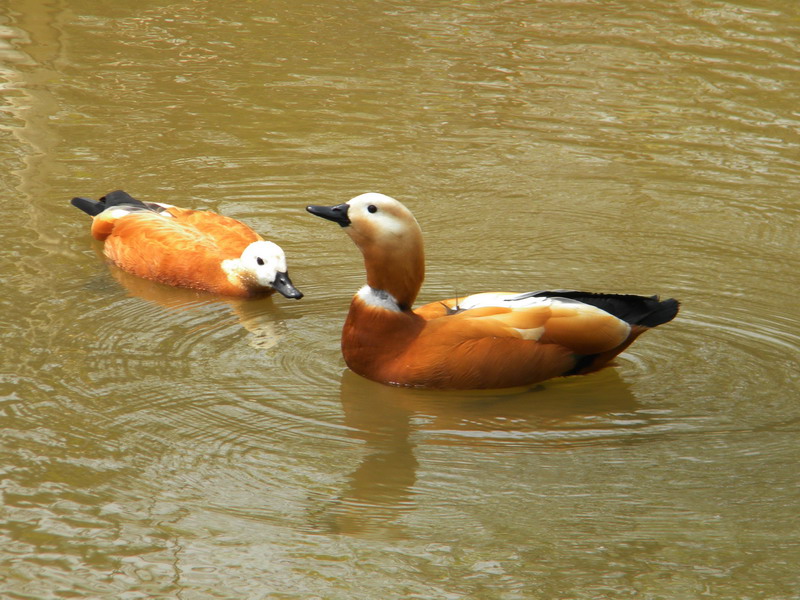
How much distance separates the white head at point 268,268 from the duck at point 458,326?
109cm

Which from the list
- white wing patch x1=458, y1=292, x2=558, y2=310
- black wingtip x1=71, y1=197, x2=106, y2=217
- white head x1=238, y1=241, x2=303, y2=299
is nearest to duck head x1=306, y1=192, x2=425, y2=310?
white wing patch x1=458, y1=292, x2=558, y2=310

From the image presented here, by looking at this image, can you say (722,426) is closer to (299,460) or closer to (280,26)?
(299,460)

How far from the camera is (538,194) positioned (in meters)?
9.13

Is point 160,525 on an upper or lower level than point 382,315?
lower

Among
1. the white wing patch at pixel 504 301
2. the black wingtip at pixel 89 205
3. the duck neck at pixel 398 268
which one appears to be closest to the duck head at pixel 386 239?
the duck neck at pixel 398 268

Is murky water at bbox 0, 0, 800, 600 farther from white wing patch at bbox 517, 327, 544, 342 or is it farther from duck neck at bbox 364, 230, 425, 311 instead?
duck neck at bbox 364, 230, 425, 311

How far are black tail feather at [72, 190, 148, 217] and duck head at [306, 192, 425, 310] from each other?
2552mm

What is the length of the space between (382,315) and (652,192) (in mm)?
3795

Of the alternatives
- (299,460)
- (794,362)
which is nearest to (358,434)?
(299,460)

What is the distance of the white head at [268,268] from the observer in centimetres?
731

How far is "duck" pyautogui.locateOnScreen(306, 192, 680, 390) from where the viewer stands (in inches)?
238

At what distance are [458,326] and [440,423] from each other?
538 millimetres

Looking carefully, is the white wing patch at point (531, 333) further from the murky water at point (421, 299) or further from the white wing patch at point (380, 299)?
the white wing patch at point (380, 299)

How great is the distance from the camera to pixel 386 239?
616 cm
